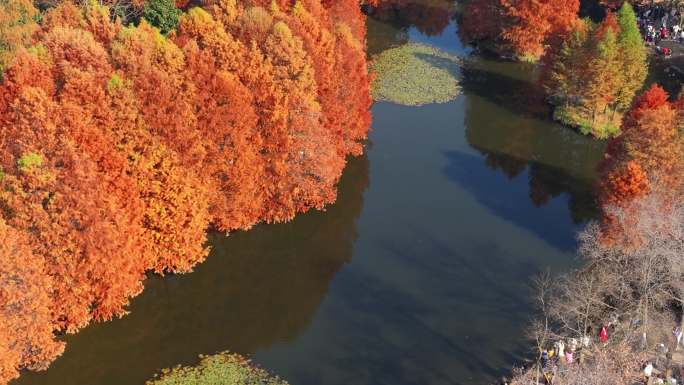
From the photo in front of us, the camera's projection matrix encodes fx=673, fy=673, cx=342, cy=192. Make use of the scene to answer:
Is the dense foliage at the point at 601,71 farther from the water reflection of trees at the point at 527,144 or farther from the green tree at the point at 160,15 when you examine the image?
the green tree at the point at 160,15

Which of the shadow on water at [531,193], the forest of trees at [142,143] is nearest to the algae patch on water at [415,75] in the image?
the shadow on water at [531,193]

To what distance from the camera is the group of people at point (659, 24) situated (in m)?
84.0

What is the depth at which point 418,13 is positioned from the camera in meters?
100

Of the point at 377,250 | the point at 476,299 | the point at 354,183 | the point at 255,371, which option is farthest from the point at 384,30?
the point at 255,371

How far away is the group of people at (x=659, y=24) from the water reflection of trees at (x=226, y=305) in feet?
170

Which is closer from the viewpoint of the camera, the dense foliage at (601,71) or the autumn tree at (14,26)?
the autumn tree at (14,26)

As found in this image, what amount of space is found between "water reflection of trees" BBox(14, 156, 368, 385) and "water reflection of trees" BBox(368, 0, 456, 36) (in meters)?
48.7

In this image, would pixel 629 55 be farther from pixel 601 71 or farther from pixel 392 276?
pixel 392 276

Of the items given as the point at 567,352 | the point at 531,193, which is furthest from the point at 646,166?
the point at 567,352

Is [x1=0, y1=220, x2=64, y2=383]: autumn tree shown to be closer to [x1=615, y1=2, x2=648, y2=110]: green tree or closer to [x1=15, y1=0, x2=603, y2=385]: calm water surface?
[x1=15, y1=0, x2=603, y2=385]: calm water surface

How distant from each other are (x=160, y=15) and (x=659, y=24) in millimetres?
64400

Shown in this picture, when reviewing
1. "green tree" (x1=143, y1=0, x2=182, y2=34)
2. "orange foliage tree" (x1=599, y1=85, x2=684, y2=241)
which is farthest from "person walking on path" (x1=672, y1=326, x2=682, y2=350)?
"green tree" (x1=143, y1=0, x2=182, y2=34)

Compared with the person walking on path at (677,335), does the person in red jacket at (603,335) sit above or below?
below

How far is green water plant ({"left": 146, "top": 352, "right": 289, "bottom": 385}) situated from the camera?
126 feet
